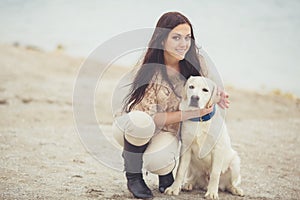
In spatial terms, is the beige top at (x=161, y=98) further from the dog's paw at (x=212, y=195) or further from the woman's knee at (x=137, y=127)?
the dog's paw at (x=212, y=195)

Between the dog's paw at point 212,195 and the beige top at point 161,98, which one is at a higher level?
the beige top at point 161,98

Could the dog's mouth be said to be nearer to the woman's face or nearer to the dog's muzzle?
the dog's muzzle

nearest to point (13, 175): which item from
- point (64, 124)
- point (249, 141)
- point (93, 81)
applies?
point (64, 124)

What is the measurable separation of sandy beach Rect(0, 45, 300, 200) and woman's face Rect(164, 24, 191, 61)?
3.82 feet

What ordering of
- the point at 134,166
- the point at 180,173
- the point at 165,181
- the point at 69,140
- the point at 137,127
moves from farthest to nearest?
the point at 69,140, the point at 165,181, the point at 180,173, the point at 134,166, the point at 137,127

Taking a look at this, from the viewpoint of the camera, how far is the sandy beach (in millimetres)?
4012

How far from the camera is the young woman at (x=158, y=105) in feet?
12.1

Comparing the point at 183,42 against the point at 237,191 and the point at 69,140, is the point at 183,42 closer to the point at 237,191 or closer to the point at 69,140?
the point at 237,191

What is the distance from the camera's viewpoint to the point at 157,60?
3859mm

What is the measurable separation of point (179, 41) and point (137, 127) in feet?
2.54

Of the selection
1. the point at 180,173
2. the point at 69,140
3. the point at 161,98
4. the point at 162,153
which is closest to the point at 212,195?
the point at 180,173

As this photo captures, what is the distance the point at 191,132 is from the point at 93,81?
6.39 m

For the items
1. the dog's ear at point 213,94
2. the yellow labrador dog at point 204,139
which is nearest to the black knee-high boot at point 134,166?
the yellow labrador dog at point 204,139

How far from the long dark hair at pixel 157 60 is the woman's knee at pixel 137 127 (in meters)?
0.17
